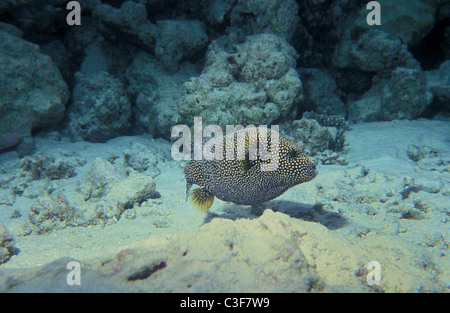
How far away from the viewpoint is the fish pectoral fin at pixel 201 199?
3596 millimetres

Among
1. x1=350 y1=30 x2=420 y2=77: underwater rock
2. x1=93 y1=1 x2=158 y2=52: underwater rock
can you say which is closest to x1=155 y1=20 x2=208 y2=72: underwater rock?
x1=93 y1=1 x2=158 y2=52: underwater rock

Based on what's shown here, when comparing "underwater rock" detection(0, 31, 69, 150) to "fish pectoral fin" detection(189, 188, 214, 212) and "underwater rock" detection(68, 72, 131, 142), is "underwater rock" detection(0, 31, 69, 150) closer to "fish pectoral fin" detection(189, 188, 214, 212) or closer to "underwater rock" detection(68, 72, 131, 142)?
"underwater rock" detection(68, 72, 131, 142)

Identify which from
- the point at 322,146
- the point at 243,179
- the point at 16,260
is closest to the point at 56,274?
the point at 16,260

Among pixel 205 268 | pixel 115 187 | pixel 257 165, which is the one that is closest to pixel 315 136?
pixel 257 165

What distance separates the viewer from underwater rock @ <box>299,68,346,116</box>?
8.73m

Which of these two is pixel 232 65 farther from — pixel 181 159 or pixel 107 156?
pixel 107 156

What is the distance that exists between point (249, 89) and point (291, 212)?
3.63 m

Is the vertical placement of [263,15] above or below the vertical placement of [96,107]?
above

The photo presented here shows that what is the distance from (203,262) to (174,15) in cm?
872

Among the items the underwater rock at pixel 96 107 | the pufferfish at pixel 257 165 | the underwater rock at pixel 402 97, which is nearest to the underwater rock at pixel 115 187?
the pufferfish at pixel 257 165

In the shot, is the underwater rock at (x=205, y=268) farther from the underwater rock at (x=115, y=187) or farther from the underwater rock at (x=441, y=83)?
the underwater rock at (x=441, y=83)

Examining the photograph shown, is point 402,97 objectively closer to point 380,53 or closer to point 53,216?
Result: point 380,53

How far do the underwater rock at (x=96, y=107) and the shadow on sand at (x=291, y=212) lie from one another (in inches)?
191

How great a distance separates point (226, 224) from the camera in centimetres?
221
